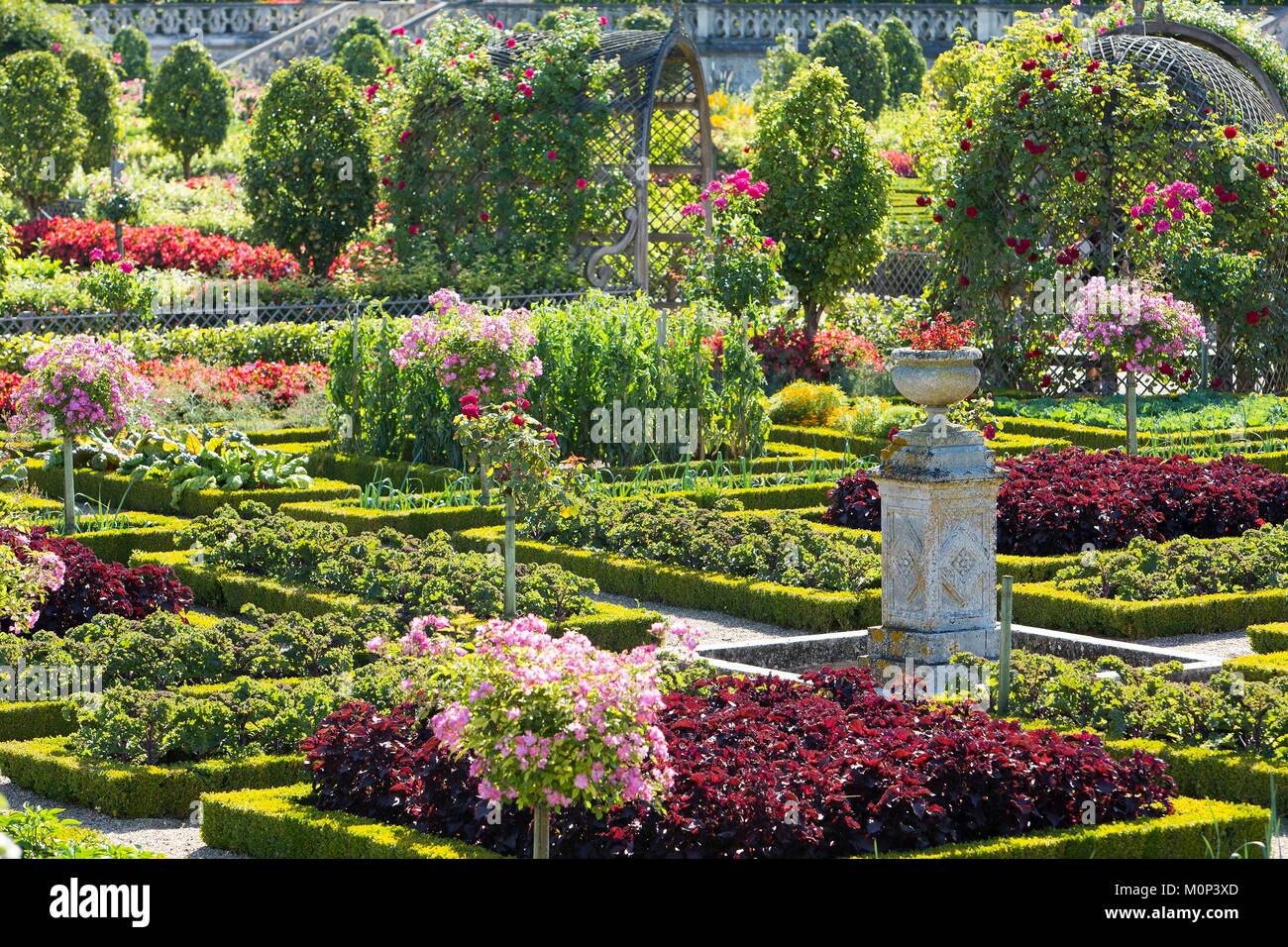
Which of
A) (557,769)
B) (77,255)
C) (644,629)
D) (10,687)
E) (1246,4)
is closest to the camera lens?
(557,769)

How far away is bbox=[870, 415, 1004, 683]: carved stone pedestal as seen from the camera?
1044cm

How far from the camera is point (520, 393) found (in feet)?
49.9

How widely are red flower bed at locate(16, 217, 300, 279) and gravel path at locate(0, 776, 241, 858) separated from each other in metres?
15.9

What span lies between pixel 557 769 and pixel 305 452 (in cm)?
1093

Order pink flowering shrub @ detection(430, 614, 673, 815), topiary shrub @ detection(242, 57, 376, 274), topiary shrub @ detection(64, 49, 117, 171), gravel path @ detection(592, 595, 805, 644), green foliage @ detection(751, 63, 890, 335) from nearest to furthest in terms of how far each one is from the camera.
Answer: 1. pink flowering shrub @ detection(430, 614, 673, 815)
2. gravel path @ detection(592, 595, 805, 644)
3. green foliage @ detection(751, 63, 890, 335)
4. topiary shrub @ detection(242, 57, 376, 274)
5. topiary shrub @ detection(64, 49, 117, 171)

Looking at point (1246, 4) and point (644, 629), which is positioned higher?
point (1246, 4)

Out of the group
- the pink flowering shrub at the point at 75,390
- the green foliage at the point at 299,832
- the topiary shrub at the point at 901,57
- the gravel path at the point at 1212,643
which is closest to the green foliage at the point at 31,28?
the topiary shrub at the point at 901,57

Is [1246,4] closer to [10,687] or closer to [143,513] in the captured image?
[143,513]

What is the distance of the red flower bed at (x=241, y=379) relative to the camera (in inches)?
752

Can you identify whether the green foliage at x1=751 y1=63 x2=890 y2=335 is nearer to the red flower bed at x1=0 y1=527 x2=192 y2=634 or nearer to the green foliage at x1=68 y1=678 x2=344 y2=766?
the red flower bed at x1=0 y1=527 x2=192 y2=634

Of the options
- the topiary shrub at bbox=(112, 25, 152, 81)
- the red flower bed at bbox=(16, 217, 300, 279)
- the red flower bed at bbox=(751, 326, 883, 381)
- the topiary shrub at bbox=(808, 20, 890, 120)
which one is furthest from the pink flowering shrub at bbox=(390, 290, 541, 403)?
the topiary shrub at bbox=(112, 25, 152, 81)

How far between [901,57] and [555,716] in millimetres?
39027

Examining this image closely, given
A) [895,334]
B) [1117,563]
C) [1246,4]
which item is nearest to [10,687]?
[1117,563]

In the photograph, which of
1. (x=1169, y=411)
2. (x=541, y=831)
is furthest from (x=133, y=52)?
(x=541, y=831)
